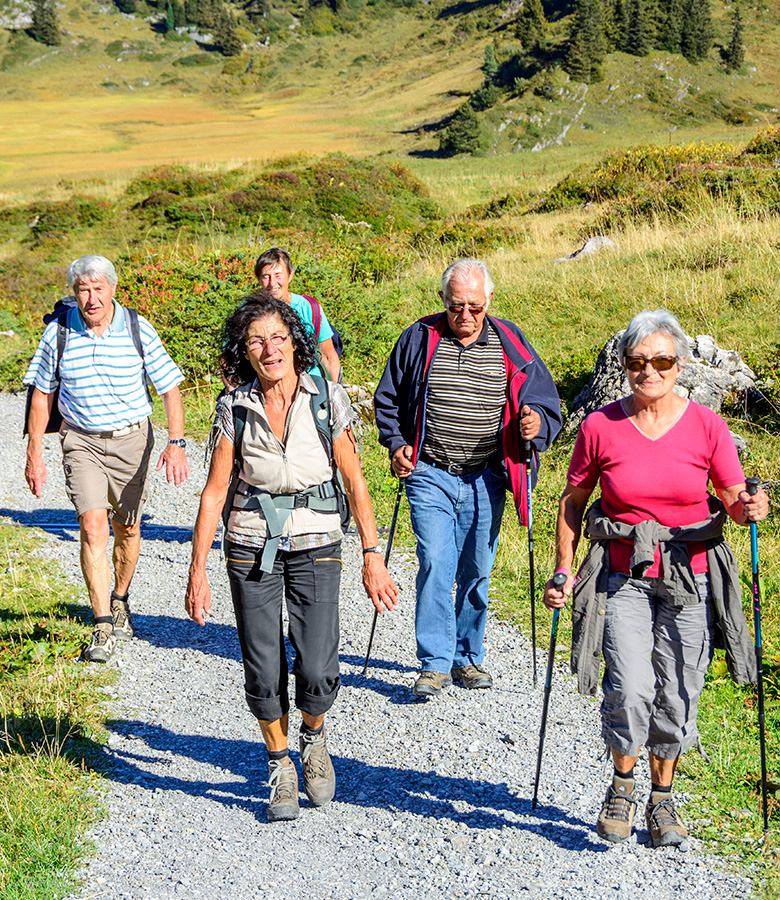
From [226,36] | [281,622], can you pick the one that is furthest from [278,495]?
[226,36]

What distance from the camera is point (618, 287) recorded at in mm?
12258

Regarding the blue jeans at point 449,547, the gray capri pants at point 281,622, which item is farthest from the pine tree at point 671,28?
the gray capri pants at point 281,622

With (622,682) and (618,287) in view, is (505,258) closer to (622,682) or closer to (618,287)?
(618,287)

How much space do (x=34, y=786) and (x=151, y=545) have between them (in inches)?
155

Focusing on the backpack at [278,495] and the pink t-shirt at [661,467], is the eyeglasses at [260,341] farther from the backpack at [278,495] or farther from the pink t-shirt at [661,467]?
the pink t-shirt at [661,467]

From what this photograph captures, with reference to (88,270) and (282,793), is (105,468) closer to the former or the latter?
(88,270)

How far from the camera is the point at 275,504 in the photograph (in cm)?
371

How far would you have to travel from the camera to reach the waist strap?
12.0 ft

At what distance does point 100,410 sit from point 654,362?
343 centimetres

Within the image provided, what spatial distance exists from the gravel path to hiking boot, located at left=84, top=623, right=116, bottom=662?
138mm

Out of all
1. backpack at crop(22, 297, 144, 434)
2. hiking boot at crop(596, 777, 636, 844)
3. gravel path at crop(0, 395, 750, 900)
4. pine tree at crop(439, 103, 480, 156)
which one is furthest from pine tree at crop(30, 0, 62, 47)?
hiking boot at crop(596, 777, 636, 844)

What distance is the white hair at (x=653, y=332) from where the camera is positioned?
130 inches

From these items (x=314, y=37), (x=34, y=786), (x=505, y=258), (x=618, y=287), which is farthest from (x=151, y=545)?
(x=314, y=37)

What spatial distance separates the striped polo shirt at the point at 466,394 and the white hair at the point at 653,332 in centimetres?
136
